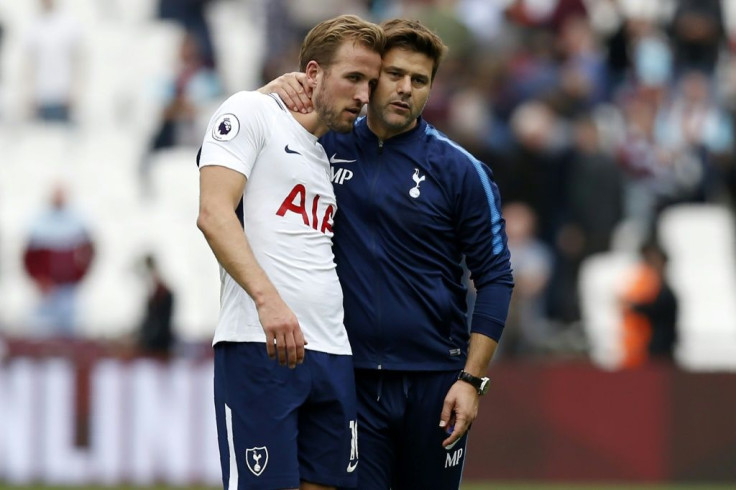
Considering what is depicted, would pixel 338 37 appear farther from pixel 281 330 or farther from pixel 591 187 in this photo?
pixel 591 187

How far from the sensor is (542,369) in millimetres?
14984

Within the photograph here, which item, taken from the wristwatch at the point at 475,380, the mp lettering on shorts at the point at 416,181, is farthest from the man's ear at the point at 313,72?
the wristwatch at the point at 475,380

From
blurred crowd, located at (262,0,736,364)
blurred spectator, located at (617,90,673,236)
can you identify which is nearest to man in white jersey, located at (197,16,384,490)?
blurred crowd, located at (262,0,736,364)

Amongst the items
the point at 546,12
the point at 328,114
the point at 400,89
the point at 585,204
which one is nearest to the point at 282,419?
the point at 328,114

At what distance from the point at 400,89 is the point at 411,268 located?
764mm

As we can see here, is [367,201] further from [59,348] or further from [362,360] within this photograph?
[59,348]

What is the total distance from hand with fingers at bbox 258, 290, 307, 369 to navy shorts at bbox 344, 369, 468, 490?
0.82 metres

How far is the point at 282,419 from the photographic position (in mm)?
6781

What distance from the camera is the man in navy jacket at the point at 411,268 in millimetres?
7160

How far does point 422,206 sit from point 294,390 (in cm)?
101

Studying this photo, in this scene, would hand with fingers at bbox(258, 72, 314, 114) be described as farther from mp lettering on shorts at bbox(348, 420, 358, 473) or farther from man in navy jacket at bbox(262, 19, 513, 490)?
mp lettering on shorts at bbox(348, 420, 358, 473)

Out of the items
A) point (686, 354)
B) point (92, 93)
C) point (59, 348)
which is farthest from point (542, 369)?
point (92, 93)

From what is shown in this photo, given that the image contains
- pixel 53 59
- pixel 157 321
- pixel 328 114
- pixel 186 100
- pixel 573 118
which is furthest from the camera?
pixel 53 59

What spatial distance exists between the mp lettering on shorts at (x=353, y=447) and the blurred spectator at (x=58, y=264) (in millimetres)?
9009
